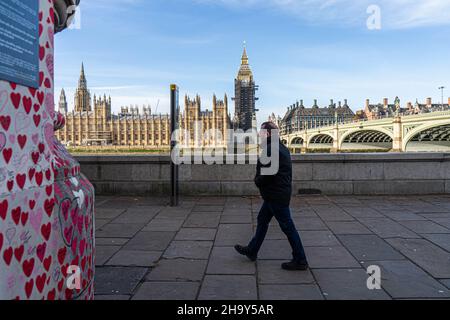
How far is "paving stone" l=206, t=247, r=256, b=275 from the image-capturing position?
439 centimetres

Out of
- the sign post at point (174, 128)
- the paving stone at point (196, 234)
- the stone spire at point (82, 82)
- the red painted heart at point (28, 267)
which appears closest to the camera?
the red painted heart at point (28, 267)

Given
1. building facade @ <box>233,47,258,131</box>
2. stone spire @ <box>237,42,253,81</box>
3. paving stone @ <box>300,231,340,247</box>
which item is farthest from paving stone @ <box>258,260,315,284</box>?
stone spire @ <box>237,42,253,81</box>

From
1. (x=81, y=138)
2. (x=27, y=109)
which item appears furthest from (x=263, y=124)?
(x=81, y=138)

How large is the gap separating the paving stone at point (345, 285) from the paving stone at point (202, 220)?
8.80 ft

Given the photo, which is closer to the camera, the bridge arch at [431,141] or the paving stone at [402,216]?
the paving stone at [402,216]

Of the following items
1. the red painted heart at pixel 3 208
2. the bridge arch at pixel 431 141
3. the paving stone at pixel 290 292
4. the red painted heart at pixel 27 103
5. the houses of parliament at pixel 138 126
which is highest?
the houses of parliament at pixel 138 126

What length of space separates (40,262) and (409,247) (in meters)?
4.62

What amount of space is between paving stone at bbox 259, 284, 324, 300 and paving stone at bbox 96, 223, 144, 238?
9.26ft

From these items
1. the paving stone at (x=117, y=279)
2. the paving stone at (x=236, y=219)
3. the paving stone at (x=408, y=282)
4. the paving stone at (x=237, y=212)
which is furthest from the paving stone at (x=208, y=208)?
the paving stone at (x=408, y=282)

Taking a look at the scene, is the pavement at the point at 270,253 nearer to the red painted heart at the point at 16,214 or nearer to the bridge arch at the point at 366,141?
the red painted heart at the point at 16,214

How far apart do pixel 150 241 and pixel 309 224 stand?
8.99ft

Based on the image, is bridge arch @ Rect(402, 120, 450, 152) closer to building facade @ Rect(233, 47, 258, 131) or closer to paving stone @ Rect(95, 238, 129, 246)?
building facade @ Rect(233, 47, 258, 131)

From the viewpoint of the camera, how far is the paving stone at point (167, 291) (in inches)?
144

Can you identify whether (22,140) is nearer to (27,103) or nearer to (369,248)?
(27,103)
